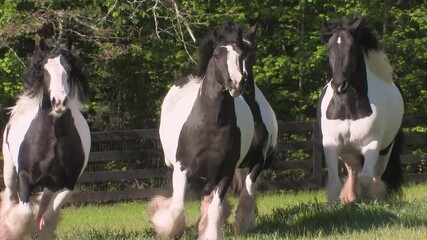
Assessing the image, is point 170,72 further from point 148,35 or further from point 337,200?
point 337,200

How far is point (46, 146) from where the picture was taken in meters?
8.97

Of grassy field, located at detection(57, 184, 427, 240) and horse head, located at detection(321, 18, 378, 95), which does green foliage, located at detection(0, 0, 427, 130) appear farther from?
grassy field, located at detection(57, 184, 427, 240)

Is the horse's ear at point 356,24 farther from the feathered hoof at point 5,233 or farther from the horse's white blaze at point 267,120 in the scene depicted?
the feathered hoof at point 5,233

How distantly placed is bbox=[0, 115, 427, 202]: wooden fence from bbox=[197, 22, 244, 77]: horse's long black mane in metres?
7.57

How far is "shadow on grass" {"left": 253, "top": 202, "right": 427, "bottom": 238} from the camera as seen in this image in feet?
30.0

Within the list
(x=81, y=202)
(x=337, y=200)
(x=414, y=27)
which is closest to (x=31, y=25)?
(x=81, y=202)

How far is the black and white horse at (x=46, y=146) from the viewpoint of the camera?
8.84 metres

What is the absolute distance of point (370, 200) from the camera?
11.2 metres

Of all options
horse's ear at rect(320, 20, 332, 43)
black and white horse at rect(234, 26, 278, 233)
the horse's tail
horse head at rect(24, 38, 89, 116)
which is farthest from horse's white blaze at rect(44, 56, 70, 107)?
the horse's tail

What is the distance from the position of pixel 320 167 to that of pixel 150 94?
682 cm

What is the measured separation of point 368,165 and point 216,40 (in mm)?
2787

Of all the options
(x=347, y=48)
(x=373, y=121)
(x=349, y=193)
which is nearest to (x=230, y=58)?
(x=347, y=48)

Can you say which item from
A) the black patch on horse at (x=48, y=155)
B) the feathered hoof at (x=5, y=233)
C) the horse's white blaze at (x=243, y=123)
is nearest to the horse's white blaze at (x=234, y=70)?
the horse's white blaze at (x=243, y=123)

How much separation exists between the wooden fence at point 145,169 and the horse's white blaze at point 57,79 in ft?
26.6
